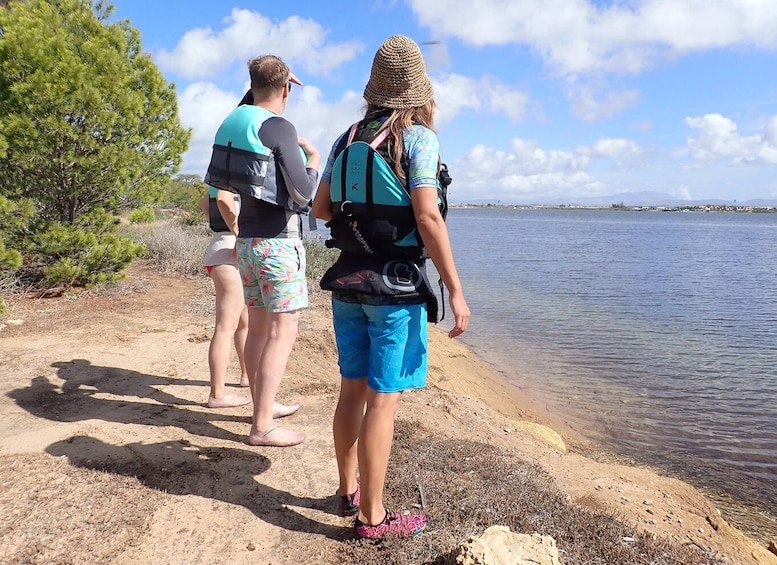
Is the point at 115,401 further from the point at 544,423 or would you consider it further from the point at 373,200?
the point at 544,423

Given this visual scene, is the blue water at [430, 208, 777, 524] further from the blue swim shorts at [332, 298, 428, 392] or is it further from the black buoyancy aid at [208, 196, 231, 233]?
the black buoyancy aid at [208, 196, 231, 233]

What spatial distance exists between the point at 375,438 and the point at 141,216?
7492 millimetres

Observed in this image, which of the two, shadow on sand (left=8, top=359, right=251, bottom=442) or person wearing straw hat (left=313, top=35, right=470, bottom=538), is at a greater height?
person wearing straw hat (left=313, top=35, right=470, bottom=538)

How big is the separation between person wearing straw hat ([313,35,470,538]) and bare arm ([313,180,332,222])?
0.01m

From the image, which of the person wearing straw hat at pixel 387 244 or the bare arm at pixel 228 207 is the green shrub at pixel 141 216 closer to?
the bare arm at pixel 228 207

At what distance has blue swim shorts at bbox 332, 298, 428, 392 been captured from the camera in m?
2.42

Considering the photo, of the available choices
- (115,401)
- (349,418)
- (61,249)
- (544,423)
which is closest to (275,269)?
(349,418)

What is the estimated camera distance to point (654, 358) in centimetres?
1019

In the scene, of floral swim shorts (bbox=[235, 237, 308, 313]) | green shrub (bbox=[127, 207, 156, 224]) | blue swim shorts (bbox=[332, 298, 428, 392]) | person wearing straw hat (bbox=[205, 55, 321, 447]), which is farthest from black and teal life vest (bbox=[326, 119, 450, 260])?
green shrub (bbox=[127, 207, 156, 224])

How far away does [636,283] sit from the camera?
19.4 m

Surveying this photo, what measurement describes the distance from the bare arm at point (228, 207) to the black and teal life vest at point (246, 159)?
24 cm

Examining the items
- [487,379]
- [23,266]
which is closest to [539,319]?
[487,379]

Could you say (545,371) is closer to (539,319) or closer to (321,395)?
(539,319)

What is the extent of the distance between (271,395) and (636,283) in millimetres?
18339
